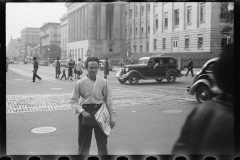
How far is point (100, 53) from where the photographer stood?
249 ft

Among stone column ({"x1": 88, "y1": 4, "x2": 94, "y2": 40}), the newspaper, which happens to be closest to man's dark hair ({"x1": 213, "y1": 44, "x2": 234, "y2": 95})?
the newspaper

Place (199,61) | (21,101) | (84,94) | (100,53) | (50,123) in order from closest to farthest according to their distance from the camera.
A: (84,94), (50,123), (21,101), (199,61), (100,53)

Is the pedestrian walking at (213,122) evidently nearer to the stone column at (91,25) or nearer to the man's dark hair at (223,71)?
the man's dark hair at (223,71)

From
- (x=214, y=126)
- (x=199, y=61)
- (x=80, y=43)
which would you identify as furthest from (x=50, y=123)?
(x=80, y=43)

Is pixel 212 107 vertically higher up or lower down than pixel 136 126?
higher up

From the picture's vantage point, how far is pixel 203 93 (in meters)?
11.0

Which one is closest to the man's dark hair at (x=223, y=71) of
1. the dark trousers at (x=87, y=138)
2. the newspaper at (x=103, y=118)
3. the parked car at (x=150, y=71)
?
the newspaper at (x=103, y=118)

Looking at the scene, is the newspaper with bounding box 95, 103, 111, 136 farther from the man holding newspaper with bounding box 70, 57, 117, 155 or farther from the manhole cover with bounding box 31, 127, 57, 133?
the manhole cover with bounding box 31, 127, 57, 133

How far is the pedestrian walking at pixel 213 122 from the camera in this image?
7.14ft

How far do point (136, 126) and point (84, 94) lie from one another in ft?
11.7

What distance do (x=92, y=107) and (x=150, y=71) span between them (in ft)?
57.6

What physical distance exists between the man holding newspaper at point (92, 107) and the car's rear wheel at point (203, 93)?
745 cm

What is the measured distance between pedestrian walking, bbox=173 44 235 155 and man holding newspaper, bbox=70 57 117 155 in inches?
72.9

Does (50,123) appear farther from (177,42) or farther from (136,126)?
(177,42)
